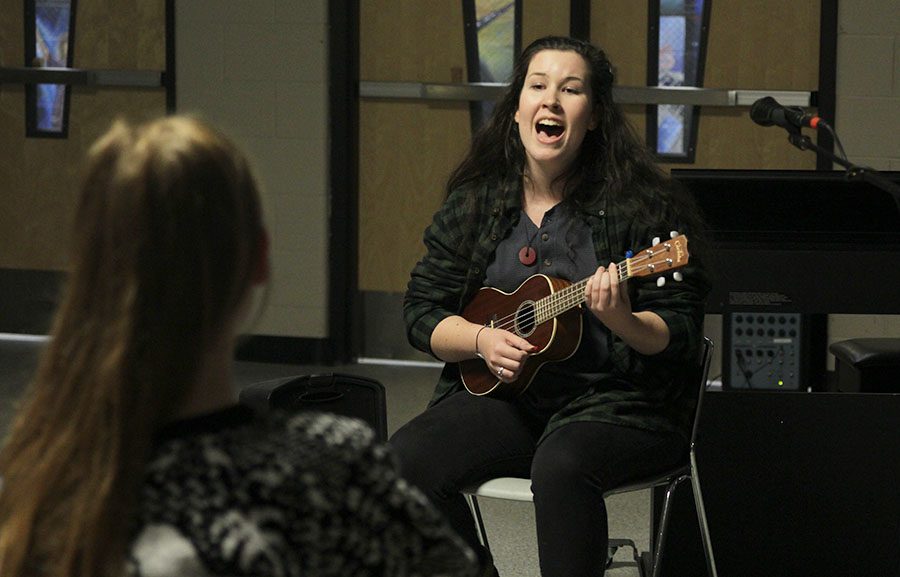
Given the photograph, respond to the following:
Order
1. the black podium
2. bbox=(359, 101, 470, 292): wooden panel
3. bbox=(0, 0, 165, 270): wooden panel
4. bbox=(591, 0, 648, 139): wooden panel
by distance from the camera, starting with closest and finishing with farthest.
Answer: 1. the black podium
2. bbox=(591, 0, 648, 139): wooden panel
3. bbox=(359, 101, 470, 292): wooden panel
4. bbox=(0, 0, 165, 270): wooden panel

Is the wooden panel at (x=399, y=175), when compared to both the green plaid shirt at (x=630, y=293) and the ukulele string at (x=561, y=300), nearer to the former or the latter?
the green plaid shirt at (x=630, y=293)

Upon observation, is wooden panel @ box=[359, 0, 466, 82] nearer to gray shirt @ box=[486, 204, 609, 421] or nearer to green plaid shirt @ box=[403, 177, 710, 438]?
green plaid shirt @ box=[403, 177, 710, 438]

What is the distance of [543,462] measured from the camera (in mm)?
2359

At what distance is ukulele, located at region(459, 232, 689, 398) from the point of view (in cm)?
236

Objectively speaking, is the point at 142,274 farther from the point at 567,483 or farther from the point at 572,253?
the point at 572,253

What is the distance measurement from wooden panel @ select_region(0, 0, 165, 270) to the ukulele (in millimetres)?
3250

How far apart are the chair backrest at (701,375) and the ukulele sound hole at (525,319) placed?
13.4 inches

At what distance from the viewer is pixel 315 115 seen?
17.7 feet

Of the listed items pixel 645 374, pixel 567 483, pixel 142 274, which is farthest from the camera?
pixel 645 374

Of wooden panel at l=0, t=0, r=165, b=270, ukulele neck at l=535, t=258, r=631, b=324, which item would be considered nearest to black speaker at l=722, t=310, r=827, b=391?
ukulele neck at l=535, t=258, r=631, b=324

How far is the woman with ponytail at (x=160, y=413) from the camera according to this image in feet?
3.52

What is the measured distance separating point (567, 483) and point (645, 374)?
0.31 m

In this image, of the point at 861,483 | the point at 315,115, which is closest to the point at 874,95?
the point at 315,115

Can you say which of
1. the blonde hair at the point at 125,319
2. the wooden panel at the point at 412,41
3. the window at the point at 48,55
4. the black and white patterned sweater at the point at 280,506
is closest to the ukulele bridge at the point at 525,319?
the black and white patterned sweater at the point at 280,506
